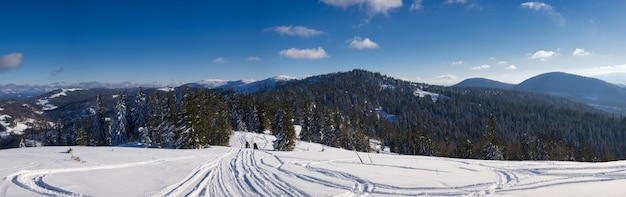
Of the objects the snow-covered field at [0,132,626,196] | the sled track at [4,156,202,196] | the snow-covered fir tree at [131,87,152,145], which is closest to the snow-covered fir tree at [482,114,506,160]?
the snow-covered field at [0,132,626,196]

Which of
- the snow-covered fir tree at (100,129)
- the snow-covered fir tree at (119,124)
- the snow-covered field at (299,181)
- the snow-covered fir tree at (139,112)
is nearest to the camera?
the snow-covered field at (299,181)

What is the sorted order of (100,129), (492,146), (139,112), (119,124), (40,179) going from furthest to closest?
(100,129) < (139,112) < (492,146) < (119,124) < (40,179)

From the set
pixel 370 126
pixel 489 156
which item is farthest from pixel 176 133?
pixel 370 126

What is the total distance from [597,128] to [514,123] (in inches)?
1481

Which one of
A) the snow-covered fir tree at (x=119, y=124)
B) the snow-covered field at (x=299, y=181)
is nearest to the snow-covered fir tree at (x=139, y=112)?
the snow-covered fir tree at (x=119, y=124)

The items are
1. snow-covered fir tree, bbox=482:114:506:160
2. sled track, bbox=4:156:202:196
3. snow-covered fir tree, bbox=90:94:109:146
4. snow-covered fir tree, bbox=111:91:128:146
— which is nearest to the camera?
sled track, bbox=4:156:202:196

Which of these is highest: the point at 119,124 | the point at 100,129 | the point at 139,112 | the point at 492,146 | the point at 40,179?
the point at 139,112

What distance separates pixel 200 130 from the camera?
3834 centimetres

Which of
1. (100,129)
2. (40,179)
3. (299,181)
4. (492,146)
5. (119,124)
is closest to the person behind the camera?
(299,181)

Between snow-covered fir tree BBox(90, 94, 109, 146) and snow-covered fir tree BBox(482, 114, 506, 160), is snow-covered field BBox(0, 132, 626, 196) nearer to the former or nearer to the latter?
snow-covered fir tree BBox(482, 114, 506, 160)

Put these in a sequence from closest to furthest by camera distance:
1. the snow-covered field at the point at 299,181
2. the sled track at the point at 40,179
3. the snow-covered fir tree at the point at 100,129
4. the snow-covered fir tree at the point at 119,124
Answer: the snow-covered field at the point at 299,181, the sled track at the point at 40,179, the snow-covered fir tree at the point at 119,124, the snow-covered fir tree at the point at 100,129

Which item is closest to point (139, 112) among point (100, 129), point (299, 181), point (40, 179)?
point (100, 129)

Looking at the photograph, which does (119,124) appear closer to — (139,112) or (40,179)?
(139,112)

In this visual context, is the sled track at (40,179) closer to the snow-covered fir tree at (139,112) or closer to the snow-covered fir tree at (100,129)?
the snow-covered fir tree at (139,112)
